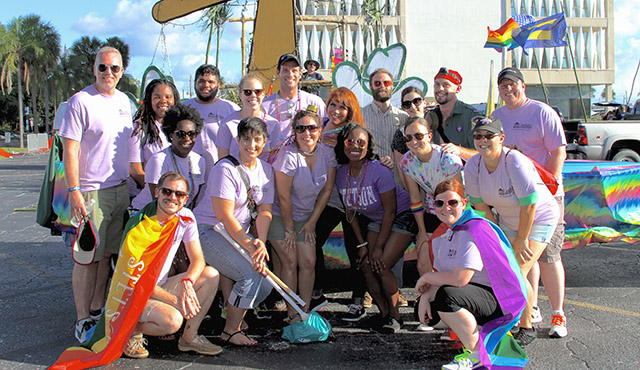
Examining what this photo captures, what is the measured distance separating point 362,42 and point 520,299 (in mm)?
32874

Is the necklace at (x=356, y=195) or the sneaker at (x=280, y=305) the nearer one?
the necklace at (x=356, y=195)

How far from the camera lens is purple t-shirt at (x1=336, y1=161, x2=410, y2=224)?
4.07 metres

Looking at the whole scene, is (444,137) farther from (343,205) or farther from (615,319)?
(615,319)

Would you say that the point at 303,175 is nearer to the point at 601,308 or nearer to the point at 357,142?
the point at 357,142

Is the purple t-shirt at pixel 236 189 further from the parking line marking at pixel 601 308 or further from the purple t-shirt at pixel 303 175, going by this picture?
the parking line marking at pixel 601 308

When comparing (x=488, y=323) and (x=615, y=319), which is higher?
(x=488, y=323)

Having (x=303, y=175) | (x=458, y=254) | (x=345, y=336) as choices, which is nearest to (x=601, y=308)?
(x=458, y=254)

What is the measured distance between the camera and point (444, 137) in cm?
457

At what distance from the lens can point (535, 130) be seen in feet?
13.2

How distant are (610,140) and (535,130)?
843 centimetres

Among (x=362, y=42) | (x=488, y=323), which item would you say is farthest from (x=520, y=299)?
(x=362, y=42)

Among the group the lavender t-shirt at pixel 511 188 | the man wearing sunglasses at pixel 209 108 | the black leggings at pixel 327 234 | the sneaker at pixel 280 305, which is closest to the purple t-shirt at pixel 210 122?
the man wearing sunglasses at pixel 209 108

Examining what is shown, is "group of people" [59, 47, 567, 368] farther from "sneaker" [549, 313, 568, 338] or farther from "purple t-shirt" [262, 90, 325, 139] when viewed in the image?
"purple t-shirt" [262, 90, 325, 139]

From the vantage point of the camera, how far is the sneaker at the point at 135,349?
352 cm
